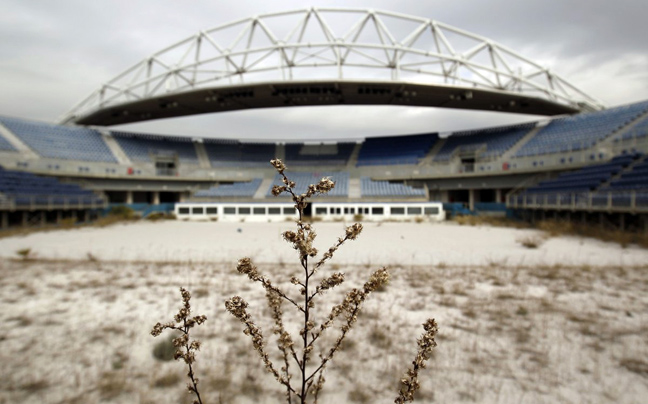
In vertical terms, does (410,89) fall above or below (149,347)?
above

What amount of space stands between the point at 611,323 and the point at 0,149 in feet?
147

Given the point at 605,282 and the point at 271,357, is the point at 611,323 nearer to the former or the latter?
the point at 605,282

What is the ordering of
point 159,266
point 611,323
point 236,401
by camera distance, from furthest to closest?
point 159,266 → point 611,323 → point 236,401

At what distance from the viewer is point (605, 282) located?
6516 millimetres

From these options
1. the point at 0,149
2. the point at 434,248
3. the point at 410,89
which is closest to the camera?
the point at 434,248

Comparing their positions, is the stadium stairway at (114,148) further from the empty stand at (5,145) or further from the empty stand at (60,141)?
the empty stand at (5,145)

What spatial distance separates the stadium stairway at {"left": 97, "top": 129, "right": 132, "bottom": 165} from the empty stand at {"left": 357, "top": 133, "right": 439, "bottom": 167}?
30.8 m

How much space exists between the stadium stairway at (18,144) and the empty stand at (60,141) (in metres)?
0.40

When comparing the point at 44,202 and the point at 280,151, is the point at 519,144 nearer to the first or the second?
the point at 280,151

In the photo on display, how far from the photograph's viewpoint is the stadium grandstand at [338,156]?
24734mm

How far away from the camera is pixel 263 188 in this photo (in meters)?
36.4

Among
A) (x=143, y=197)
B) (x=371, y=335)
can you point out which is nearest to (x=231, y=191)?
(x=143, y=197)

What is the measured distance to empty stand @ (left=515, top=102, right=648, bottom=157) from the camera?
2806 cm

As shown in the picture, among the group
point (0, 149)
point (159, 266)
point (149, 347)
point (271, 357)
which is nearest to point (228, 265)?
point (159, 266)
